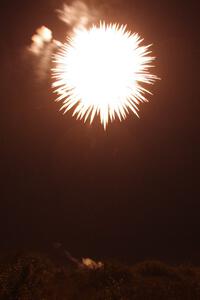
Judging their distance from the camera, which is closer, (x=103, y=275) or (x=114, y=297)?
(x=114, y=297)

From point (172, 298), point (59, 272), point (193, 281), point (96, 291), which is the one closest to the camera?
point (172, 298)

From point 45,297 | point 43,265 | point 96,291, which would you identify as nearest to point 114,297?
point 96,291

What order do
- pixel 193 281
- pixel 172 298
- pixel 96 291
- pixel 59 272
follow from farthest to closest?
pixel 59 272 < pixel 193 281 < pixel 96 291 < pixel 172 298

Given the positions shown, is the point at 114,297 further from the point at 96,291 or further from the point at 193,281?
the point at 193,281

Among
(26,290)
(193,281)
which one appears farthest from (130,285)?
(26,290)

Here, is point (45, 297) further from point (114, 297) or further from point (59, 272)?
point (59, 272)

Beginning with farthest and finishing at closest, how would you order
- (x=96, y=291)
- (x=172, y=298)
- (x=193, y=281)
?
(x=193, y=281), (x=96, y=291), (x=172, y=298)
